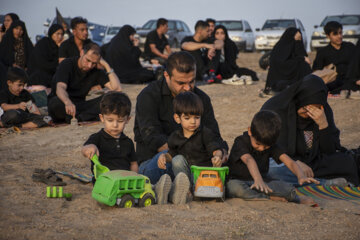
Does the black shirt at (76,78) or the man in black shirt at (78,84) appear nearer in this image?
the man in black shirt at (78,84)

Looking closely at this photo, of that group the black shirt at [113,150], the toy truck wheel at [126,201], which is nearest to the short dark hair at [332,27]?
the black shirt at [113,150]

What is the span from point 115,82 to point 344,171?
4588 millimetres

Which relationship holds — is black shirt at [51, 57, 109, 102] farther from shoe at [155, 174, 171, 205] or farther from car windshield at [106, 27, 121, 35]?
car windshield at [106, 27, 121, 35]

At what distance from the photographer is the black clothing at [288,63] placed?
11484 mm

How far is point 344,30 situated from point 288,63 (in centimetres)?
1173

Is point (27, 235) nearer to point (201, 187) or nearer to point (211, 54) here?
point (201, 187)

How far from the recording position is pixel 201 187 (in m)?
4.18

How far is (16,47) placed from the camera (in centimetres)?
1187

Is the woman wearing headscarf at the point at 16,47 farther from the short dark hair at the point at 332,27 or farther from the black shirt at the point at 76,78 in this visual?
the short dark hair at the point at 332,27

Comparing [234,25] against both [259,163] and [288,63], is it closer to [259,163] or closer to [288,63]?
[288,63]

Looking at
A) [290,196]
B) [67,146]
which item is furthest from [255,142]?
[67,146]

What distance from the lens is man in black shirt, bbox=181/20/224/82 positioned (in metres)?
13.0

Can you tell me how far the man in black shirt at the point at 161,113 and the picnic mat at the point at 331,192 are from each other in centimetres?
91

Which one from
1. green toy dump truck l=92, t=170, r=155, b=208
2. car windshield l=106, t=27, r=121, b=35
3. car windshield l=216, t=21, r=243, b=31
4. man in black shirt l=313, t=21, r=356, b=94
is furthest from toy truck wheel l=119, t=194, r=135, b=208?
car windshield l=106, t=27, r=121, b=35
